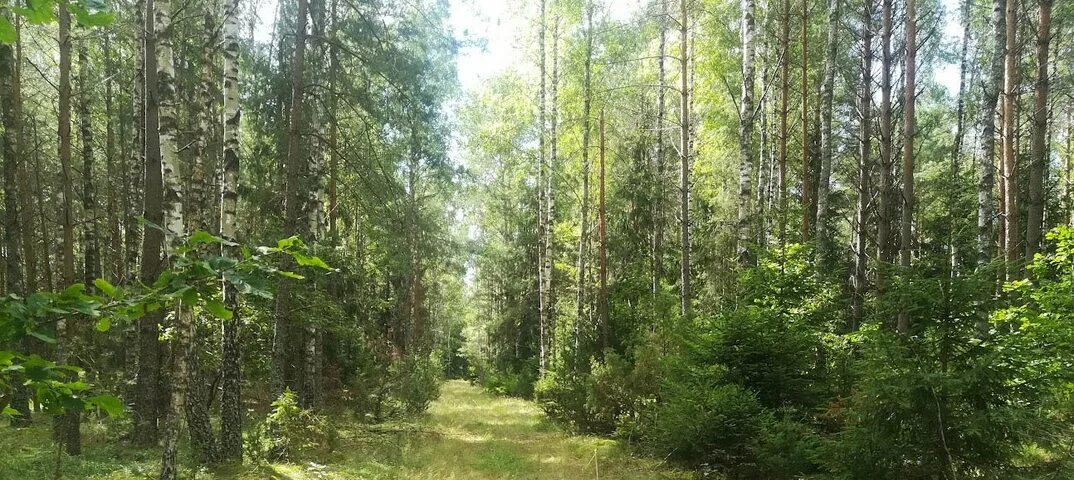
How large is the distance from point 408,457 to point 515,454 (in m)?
1.97

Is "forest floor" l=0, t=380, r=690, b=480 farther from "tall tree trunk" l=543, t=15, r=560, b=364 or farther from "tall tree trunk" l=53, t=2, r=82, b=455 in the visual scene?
"tall tree trunk" l=543, t=15, r=560, b=364

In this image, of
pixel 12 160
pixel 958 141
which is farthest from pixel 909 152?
pixel 958 141

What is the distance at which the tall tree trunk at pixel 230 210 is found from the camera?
7676mm

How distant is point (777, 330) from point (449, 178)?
6823 mm

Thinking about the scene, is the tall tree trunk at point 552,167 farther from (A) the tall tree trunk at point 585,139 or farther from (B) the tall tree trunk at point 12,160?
(B) the tall tree trunk at point 12,160

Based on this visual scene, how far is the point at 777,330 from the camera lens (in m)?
8.05

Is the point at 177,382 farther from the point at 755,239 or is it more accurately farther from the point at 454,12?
the point at 755,239

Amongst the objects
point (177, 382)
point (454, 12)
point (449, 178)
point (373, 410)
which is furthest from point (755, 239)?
point (177, 382)

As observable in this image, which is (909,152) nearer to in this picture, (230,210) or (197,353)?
(230,210)

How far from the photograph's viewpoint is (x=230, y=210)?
786cm

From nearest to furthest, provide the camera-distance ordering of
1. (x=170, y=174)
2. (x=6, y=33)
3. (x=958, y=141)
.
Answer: (x=6, y=33) → (x=170, y=174) → (x=958, y=141)

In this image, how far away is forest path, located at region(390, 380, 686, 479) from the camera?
9.10 m

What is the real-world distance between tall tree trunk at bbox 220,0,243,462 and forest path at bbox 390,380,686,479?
2.64 m

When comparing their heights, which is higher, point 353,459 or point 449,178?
point 449,178
